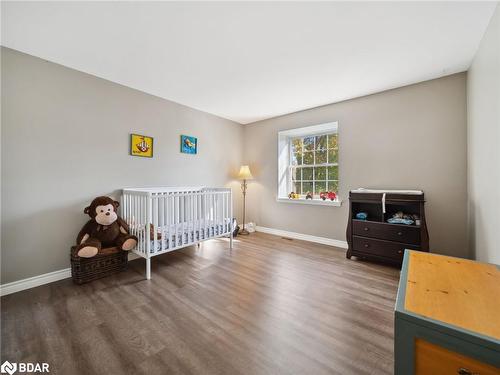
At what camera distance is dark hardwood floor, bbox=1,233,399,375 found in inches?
45.3

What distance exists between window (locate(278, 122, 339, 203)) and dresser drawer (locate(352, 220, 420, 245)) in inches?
27.8

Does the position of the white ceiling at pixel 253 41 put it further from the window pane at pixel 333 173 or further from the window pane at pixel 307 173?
the window pane at pixel 307 173

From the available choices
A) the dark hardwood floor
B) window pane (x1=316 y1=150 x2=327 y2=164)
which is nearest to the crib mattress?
the dark hardwood floor

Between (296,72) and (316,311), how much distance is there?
2.31 meters

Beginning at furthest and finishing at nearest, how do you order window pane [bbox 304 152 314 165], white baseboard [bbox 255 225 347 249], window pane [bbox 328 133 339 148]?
window pane [bbox 304 152 314 165]
window pane [bbox 328 133 339 148]
white baseboard [bbox 255 225 347 249]

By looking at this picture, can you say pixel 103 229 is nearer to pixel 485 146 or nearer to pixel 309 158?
pixel 309 158

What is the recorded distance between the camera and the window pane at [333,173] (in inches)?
131

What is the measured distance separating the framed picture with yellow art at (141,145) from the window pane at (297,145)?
8.05 ft

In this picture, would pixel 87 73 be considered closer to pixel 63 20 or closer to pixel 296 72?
pixel 63 20

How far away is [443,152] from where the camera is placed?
7.79ft

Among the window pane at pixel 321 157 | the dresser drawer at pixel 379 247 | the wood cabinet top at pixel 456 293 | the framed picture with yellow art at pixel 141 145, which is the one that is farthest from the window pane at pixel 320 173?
the framed picture with yellow art at pixel 141 145

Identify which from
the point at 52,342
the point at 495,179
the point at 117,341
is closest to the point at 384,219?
the point at 495,179

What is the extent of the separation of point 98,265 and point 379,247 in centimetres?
310

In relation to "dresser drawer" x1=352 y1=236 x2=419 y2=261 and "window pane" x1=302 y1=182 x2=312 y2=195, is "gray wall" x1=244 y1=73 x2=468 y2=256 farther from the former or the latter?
"dresser drawer" x1=352 y1=236 x2=419 y2=261
